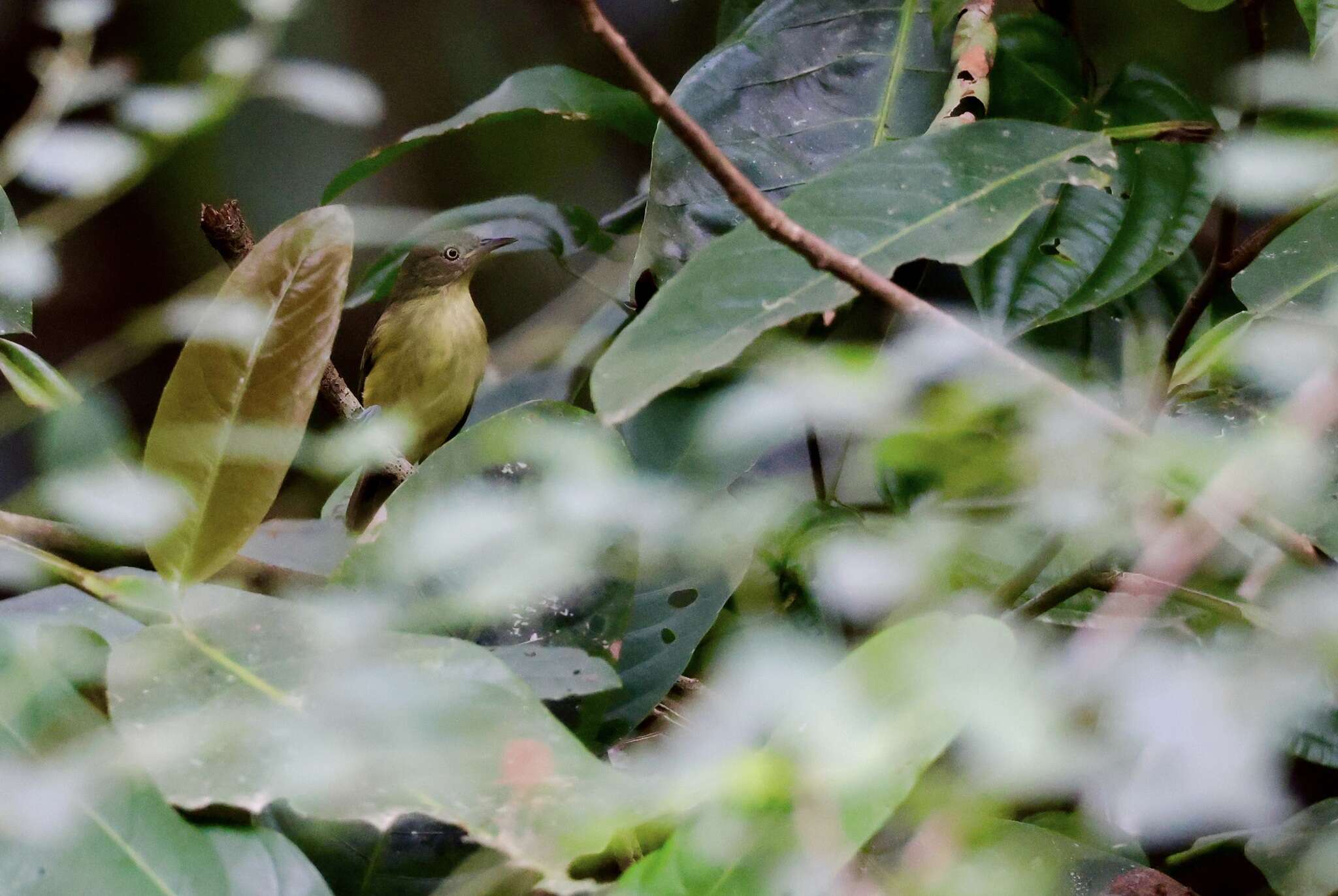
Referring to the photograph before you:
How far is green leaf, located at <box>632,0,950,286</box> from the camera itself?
0.92 metres

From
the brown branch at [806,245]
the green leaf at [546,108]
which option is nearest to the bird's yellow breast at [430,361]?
the green leaf at [546,108]

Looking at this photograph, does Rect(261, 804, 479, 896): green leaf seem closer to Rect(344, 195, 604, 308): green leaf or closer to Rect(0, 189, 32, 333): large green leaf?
Rect(0, 189, 32, 333): large green leaf

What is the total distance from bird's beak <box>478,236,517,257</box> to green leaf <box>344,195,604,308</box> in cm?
55

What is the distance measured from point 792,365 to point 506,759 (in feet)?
0.95

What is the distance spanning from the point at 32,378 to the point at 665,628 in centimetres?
48

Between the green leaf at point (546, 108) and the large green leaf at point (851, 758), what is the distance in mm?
770

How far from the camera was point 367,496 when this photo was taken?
1.52 m

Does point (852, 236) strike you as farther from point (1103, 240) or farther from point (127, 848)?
point (127, 848)

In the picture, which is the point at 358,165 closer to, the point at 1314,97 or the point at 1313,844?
the point at 1314,97

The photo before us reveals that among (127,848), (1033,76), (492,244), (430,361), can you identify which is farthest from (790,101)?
(430,361)

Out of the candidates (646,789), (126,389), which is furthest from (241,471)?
(126,389)

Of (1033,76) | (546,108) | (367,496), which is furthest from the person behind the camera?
(367,496)

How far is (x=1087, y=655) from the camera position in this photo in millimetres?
539

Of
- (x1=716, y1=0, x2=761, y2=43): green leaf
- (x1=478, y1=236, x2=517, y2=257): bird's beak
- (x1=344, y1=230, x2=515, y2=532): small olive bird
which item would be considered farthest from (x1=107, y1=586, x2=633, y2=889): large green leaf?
(x1=344, y1=230, x2=515, y2=532): small olive bird
